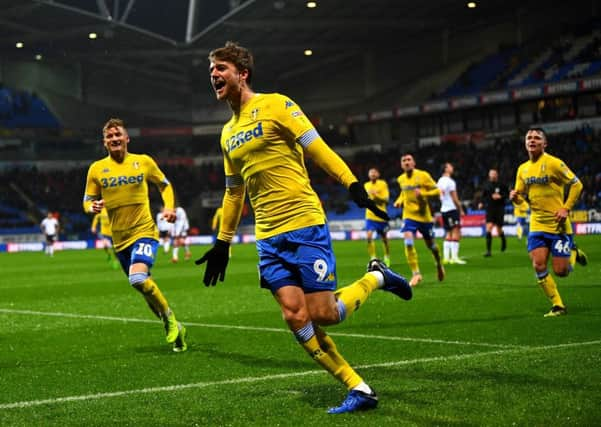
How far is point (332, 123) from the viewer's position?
6769 centimetres

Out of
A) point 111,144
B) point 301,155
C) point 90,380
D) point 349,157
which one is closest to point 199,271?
point 111,144

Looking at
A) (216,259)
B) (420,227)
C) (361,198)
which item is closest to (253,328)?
(216,259)

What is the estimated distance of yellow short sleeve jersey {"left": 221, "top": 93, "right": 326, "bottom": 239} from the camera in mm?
6477

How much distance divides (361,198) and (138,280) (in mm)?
4685

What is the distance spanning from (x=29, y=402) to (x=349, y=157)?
5906cm

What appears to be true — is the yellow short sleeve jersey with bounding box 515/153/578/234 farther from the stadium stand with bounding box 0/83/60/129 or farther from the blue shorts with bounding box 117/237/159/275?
the stadium stand with bounding box 0/83/60/129

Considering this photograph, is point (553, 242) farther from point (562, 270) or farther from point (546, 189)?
point (546, 189)

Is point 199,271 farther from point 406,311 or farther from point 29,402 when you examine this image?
point 29,402

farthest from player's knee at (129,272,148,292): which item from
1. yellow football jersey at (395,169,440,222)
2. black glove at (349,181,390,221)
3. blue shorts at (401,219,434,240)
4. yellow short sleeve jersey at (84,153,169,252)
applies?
yellow football jersey at (395,169,440,222)

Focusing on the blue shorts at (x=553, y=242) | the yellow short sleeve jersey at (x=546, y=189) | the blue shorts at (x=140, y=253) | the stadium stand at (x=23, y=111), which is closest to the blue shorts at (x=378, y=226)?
the yellow short sleeve jersey at (x=546, y=189)

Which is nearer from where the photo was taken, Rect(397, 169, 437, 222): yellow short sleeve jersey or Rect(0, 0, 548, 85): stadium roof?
Rect(397, 169, 437, 222): yellow short sleeve jersey

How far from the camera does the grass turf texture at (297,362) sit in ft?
21.0

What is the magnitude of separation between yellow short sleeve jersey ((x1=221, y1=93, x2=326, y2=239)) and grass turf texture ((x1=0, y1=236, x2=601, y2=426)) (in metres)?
1.34

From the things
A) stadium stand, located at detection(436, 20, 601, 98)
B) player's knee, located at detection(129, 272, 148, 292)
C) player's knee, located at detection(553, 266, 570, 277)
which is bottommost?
player's knee, located at detection(553, 266, 570, 277)
